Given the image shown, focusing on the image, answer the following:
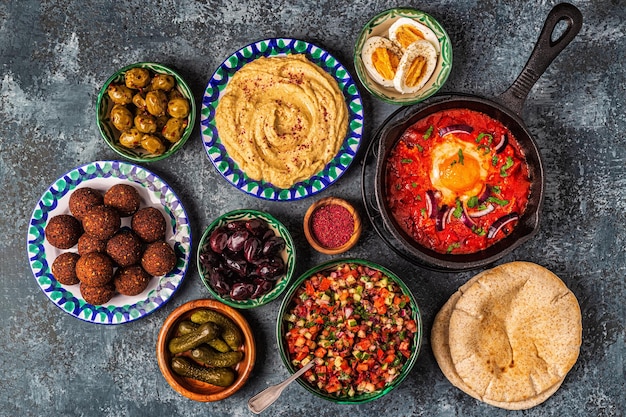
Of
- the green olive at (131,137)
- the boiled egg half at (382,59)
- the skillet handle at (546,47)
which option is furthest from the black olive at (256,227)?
the skillet handle at (546,47)

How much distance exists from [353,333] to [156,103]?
231 centimetres

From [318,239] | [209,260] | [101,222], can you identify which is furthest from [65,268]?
[318,239]

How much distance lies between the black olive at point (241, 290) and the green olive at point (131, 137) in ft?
4.43

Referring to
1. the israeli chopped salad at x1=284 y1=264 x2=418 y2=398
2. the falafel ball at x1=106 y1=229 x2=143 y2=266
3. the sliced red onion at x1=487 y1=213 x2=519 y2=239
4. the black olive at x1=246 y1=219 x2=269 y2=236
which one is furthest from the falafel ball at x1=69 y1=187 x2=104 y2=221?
the sliced red onion at x1=487 y1=213 x2=519 y2=239

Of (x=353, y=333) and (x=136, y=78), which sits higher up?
(x=136, y=78)

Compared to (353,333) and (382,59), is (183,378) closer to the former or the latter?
Answer: (353,333)

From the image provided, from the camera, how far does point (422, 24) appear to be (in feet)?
15.3

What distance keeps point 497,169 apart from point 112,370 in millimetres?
3513

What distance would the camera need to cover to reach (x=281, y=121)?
4.55 m

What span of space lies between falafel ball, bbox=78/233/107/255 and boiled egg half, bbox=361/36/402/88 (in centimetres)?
245

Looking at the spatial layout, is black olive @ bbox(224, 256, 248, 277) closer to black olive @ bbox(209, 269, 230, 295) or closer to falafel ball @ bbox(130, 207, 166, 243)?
black olive @ bbox(209, 269, 230, 295)

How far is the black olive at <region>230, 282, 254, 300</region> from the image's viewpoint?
451 centimetres

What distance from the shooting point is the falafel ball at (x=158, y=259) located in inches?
179

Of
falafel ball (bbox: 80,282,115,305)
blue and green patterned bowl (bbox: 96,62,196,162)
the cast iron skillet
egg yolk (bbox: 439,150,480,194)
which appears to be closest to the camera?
the cast iron skillet
